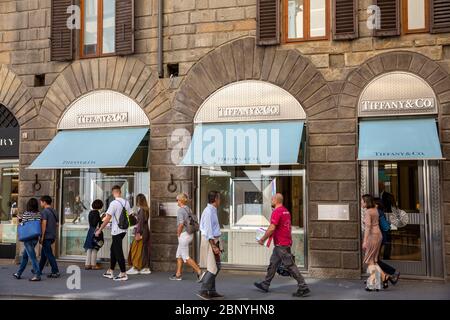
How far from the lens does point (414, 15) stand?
37.8 feet

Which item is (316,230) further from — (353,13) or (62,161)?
(62,161)

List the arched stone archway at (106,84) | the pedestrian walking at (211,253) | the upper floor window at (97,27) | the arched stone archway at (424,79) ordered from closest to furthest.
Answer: the pedestrian walking at (211,253), the arched stone archway at (424,79), the arched stone archway at (106,84), the upper floor window at (97,27)

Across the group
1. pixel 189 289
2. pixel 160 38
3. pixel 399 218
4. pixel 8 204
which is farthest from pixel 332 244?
pixel 8 204

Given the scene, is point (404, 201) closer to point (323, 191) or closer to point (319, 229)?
point (323, 191)

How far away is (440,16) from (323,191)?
14.4ft

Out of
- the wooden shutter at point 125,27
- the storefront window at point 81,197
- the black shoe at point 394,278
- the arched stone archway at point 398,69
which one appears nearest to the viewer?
the black shoe at point 394,278

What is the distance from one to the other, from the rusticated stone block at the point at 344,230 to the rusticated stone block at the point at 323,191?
57 centimetres

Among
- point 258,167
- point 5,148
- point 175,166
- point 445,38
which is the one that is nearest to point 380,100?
point 445,38

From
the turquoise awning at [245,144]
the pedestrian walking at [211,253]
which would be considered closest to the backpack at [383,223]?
the turquoise awning at [245,144]

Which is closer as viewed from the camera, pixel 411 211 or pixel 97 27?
pixel 411 211

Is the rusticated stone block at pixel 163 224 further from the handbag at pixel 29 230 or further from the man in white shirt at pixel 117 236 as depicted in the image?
the handbag at pixel 29 230

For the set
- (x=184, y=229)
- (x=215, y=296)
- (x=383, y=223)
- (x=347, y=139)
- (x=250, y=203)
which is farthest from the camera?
(x=250, y=203)

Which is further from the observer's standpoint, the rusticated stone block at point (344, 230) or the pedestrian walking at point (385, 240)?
the rusticated stone block at point (344, 230)

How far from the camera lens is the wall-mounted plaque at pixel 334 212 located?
37.7 feet
